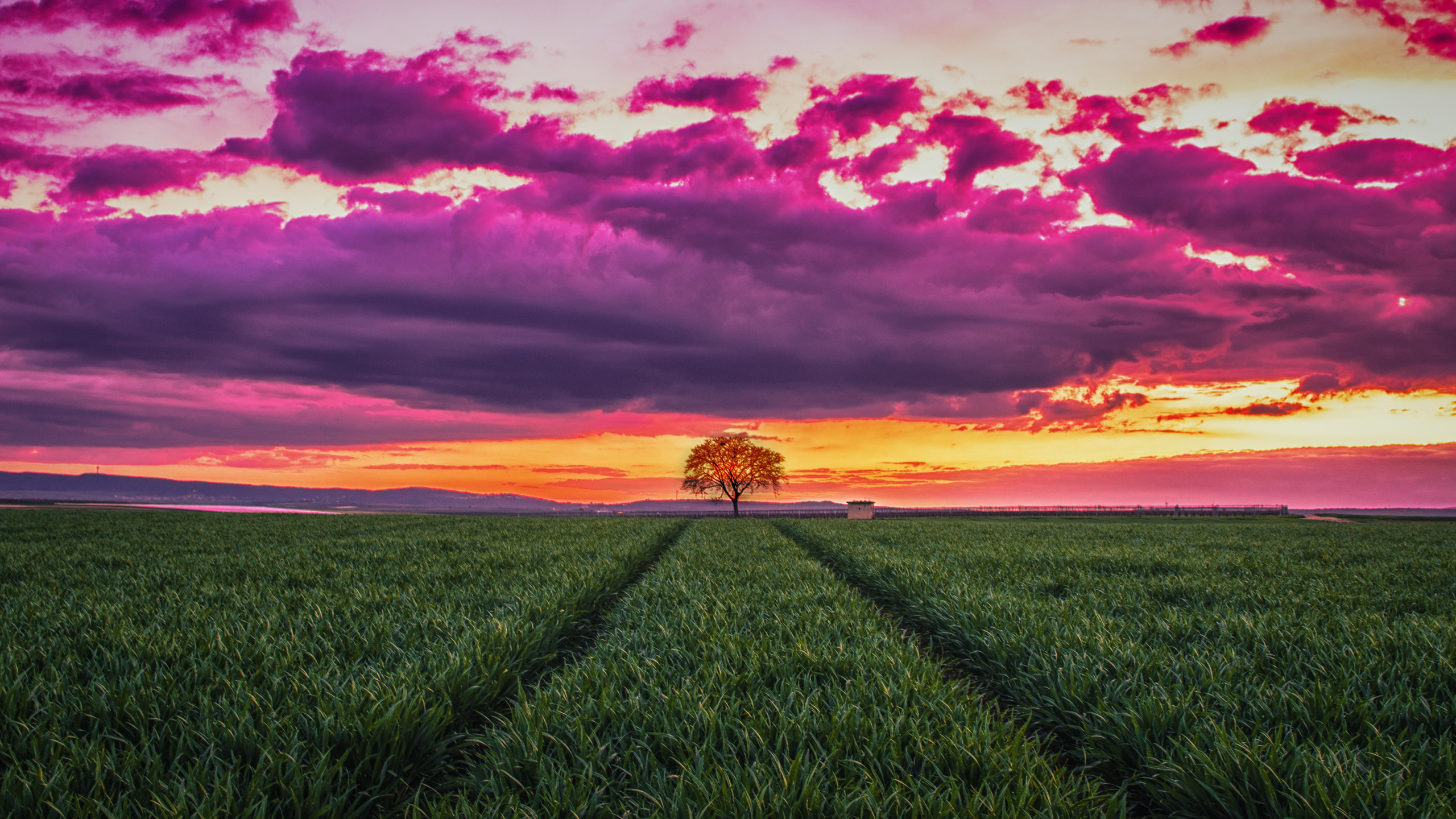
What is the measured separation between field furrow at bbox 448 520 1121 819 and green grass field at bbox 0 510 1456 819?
1.1 inches

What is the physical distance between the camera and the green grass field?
145 inches

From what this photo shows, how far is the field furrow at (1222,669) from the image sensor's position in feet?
12.7

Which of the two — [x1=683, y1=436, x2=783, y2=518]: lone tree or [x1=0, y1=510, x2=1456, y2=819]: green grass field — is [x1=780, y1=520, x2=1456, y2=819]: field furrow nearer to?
[x1=0, y1=510, x2=1456, y2=819]: green grass field

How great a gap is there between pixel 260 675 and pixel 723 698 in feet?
14.3

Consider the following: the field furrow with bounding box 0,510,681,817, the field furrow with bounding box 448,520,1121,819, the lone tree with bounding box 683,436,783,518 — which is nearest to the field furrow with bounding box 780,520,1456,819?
the field furrow with bounding box 448,520,1121,819

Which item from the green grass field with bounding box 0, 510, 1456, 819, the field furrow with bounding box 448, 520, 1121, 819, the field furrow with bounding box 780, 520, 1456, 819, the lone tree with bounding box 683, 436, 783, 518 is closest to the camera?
the field furrow with bounding box 448, 520, 1121, 819

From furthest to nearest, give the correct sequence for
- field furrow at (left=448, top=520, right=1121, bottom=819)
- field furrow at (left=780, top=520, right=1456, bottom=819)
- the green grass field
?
field furrow at (left=780, top=520, right=1456, bottom=819)
the green grass field
field furrow at (left=448, top=520, right=1121, bottom=819)

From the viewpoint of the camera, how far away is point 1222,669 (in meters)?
5.97

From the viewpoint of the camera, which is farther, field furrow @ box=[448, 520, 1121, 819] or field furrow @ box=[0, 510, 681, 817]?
field furrow @ box=[0, 510, 681, 817]

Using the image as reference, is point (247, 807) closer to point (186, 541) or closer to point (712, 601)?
point (712, 601)

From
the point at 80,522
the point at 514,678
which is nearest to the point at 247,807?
the point at 514,678

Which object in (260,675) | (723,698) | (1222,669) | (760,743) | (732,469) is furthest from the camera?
(732,469)

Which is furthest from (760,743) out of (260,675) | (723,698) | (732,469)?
(732,469)

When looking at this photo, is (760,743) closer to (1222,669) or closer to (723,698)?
(723,698)
